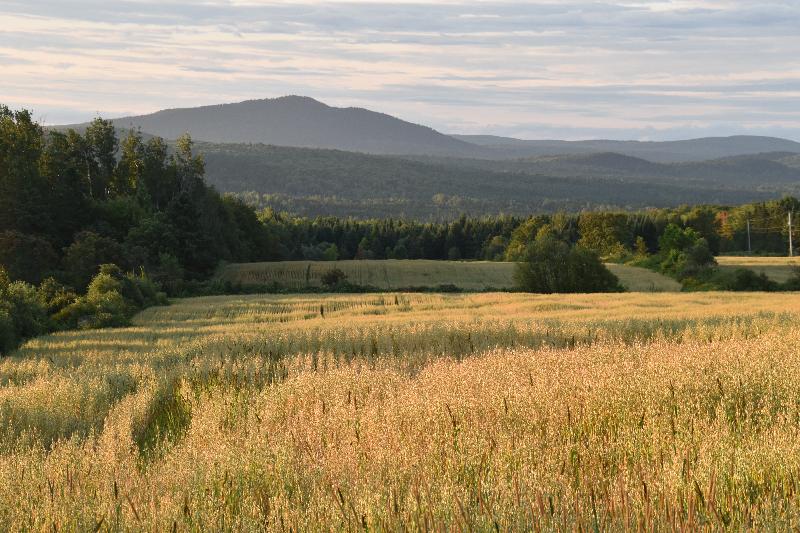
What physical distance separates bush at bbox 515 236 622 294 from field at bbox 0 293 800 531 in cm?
4024

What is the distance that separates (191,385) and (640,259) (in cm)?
7987

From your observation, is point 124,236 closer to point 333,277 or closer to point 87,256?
point 87,256

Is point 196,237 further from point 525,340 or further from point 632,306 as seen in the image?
point 525,340

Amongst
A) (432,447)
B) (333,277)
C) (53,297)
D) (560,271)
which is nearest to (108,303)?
(53,297)

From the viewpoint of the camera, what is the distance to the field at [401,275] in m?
63.9

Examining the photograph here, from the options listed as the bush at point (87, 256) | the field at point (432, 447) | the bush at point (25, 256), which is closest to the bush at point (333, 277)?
the bush at point (87, 256)

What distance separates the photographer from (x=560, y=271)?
53.3 metres

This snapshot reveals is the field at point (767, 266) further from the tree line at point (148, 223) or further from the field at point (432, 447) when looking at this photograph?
the field at point (432, 447)

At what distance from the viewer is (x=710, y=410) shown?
27.6ft

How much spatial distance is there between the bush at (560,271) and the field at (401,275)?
5.80m

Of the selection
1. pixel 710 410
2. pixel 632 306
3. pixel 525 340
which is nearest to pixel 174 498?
pixel 710 410

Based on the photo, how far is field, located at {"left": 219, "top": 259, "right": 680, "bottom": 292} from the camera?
63938 millimetres

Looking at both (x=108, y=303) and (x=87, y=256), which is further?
(x=87, y=256)

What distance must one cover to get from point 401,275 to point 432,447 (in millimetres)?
63783
